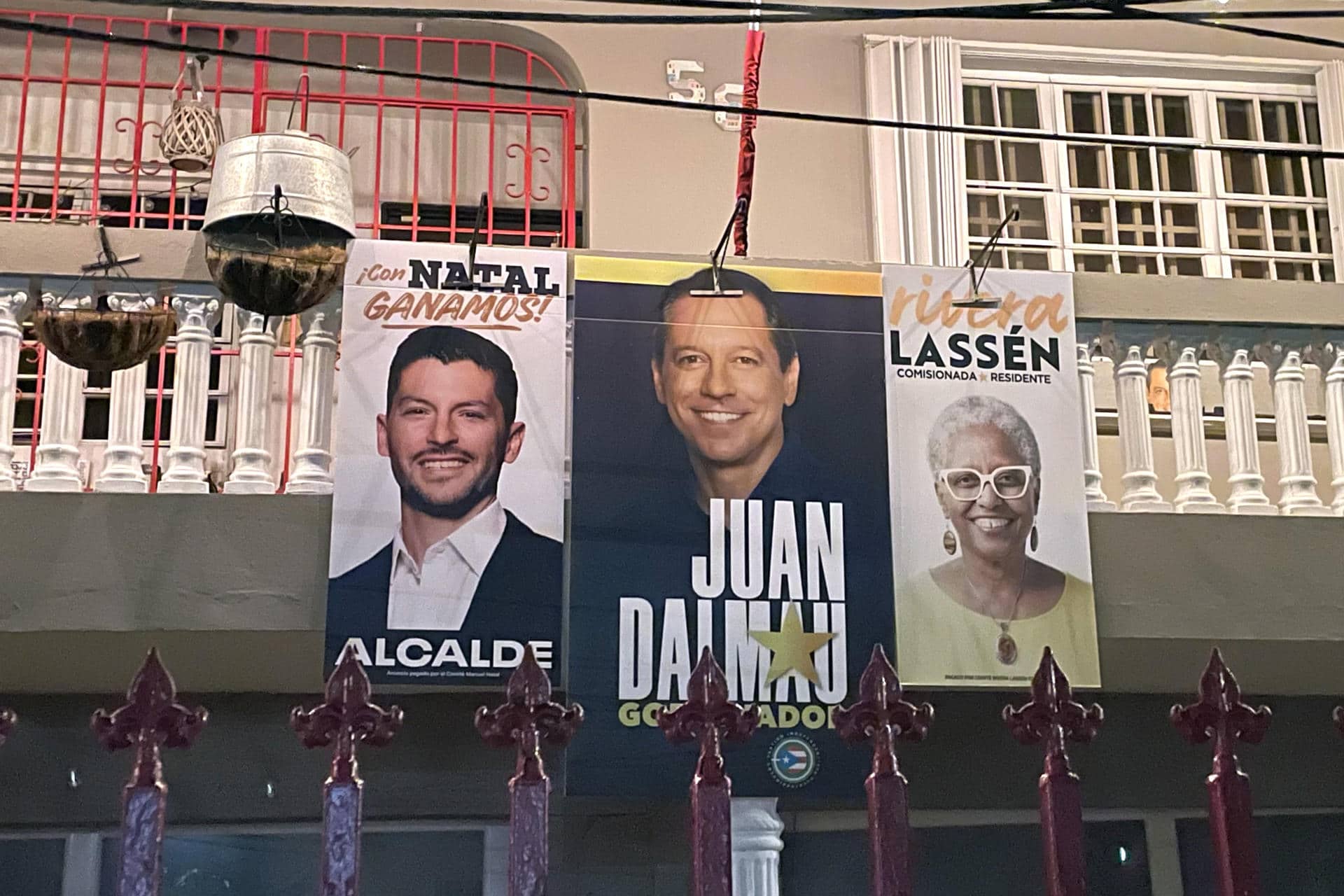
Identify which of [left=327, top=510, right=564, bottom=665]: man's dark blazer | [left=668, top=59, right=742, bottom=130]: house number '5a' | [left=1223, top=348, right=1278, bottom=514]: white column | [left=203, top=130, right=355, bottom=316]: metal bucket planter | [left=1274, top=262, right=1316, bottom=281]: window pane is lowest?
[left=327, top=510, right=564, bottom=665]: man's dark blazer

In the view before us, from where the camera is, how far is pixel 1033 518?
5.35m

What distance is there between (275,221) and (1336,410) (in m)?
3.61

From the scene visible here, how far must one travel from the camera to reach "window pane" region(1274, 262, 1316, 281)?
8109 mm

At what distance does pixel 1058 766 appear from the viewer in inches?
65.1

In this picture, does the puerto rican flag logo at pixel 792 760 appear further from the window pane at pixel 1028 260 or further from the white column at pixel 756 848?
the window pane at pixel 1028 260

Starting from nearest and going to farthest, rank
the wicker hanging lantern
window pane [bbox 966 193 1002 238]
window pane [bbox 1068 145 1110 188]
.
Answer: the wicker hanging lantern < window pane [bbox 966 193 1002 238] < window pane [bbox 1068 145 1110 188]

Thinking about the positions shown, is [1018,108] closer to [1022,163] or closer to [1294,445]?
[1022,163]

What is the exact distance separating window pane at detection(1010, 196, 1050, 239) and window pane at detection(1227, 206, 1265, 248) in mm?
932

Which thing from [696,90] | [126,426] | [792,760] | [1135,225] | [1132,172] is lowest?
[792,760]

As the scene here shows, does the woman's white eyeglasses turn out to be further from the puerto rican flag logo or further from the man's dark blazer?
the man's dark blazer

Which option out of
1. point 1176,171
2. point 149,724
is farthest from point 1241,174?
point 149,724

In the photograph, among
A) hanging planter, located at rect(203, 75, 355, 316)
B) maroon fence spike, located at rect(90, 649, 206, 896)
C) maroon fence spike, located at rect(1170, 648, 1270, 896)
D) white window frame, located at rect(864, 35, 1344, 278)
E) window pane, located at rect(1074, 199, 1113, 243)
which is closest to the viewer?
maroon fence spike, located at rect(90, 649, 206, 896)

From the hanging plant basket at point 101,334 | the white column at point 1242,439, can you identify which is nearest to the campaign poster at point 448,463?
the hanging plant basket at point 101,334

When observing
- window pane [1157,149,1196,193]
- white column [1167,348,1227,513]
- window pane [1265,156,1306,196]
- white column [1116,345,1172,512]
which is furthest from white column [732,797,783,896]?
window pane [1265,156,1306,196]
